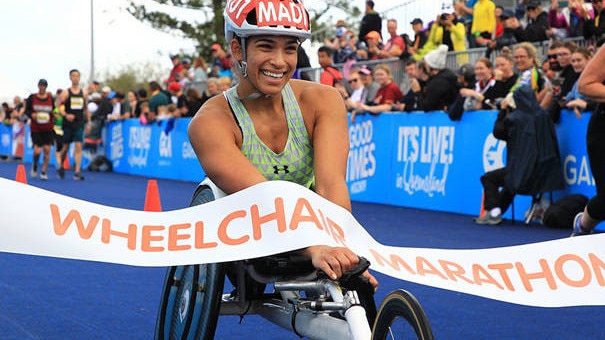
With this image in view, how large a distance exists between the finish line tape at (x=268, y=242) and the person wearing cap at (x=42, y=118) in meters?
18.1

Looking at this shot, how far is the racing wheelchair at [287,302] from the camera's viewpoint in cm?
324

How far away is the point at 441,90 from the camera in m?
14.6

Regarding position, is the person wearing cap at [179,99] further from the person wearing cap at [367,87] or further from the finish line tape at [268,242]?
the finish line tape at [268,242]

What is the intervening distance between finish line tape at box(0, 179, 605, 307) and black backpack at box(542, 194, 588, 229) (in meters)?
7.89

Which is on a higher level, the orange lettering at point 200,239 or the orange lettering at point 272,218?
the orange lettering at point 272,218

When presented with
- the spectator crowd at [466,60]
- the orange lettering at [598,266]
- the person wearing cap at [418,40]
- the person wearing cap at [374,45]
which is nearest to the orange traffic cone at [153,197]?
the spectator crowd at [466,60]

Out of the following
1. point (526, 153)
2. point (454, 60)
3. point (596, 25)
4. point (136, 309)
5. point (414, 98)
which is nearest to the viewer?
point (136, 309)

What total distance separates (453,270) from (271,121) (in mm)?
1186

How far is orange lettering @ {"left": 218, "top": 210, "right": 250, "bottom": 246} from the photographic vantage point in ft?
11.5

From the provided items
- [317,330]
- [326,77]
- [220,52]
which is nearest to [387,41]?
[326,77]

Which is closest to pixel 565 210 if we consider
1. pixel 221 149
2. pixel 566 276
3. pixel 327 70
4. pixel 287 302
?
pixel 327 70

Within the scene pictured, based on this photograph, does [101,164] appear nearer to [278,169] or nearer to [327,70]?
[327,70]

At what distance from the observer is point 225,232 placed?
3566 millimetres

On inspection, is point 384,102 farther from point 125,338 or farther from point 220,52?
point 125,338
